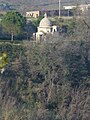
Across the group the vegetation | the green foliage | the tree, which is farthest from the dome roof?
the vegetation

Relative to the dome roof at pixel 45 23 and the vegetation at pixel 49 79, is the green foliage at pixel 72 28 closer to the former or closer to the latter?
the dome roof at pixel 45 23

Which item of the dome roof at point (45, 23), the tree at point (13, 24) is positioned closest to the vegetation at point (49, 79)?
the tree at point (13, 24)

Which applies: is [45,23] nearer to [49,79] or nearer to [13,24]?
[13,24]

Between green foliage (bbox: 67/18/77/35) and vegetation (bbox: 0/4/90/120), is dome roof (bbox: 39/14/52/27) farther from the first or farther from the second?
vegetation (bbox: 0/4/90/120)

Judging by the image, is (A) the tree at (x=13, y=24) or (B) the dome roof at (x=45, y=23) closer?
(A) the tree at (x=13, y=24)

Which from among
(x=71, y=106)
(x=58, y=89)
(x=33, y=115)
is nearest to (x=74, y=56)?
(x=58, y=89)

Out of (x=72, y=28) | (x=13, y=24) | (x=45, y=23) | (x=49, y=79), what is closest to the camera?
(x=49, y=79)

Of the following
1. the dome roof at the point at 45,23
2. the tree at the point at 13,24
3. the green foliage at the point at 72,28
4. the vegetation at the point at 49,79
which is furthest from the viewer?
the dome roof at the point at 45,23

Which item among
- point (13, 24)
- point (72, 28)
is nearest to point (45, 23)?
point (72, 28)

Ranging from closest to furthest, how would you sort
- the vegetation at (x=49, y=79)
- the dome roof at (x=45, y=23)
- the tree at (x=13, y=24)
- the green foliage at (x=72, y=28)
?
the vegetation at (x=49, y=79) → the tree at (x=13, y=24) → the green foliage at (x=72, y=28) → the dome roof at (x=45, y=23)

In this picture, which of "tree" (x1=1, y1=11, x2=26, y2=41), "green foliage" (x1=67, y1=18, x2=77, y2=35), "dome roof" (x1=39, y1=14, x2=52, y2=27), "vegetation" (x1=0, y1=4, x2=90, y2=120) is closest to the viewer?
"vegetation" (x1=0, y1=4, x2=90, y2=120)

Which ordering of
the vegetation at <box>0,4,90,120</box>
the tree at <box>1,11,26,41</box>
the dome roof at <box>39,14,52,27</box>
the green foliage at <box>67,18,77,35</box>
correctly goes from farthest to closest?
the dome roof at <box>39,14,52,27</box>, the green foliage at <box>67,18,77,35</box>, the tree at <box>1,11,26,41</box>, the vegetation at <box>0,4,90,120</box>
